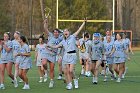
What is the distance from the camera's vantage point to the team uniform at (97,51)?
61.5 feet

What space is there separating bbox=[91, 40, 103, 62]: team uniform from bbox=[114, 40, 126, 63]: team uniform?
898mm

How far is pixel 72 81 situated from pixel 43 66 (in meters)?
1.29

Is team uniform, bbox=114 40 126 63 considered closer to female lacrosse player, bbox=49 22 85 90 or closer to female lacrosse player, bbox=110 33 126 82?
female lacrosse player, bbox=110 33 126 82

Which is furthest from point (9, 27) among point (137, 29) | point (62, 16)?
point (137, 29)

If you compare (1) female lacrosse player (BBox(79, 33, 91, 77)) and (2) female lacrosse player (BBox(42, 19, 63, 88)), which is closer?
(2) female lacrosse player (BBox(42, 19, 63, 88))

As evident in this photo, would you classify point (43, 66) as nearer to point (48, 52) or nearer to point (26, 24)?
point (48, 52)

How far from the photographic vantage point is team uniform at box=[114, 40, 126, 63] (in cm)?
1944

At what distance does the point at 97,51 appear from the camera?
1881cm

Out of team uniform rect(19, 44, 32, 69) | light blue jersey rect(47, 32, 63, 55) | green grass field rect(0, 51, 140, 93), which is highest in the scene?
light blue jersey rect(47, 32, 63, 55)

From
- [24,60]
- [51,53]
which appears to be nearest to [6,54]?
[24,60]

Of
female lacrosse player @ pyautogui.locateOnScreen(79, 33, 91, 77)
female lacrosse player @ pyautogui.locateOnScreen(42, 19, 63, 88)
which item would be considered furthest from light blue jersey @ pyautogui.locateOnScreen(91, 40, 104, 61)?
female lacrosse player @ pyautogui.locateOnScreen(79, 33, 91, 77)

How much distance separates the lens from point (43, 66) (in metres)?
18.2

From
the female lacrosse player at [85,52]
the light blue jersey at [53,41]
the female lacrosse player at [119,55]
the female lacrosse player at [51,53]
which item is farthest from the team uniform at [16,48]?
the female lacrosse player at [85,52]

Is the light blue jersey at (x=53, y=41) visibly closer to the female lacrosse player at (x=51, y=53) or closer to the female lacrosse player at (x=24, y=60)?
the female lacrosse player at (x=51, y=53)
